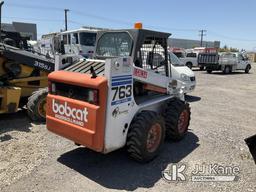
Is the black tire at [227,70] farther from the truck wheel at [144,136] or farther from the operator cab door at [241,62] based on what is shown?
the truck wheel at [144,136]

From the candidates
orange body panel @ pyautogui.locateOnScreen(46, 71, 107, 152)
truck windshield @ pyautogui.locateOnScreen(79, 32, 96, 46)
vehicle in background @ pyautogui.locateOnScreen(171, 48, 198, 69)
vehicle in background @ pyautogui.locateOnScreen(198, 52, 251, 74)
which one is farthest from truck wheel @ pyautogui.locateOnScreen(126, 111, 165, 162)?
vehicle in background @ pyautogui.locateOnScreen(171, 48, 198, 69)

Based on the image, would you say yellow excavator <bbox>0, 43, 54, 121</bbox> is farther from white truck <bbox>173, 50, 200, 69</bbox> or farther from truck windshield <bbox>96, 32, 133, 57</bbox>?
white truck <bbox>173, 50, 200, 69</bbox>

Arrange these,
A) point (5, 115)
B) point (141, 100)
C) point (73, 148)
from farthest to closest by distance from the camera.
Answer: point (5, 115) → point (73, 148) → point (141, 100)

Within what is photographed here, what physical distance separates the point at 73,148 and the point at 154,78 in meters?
2.12

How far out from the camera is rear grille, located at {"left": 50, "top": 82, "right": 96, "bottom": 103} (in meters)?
4.62

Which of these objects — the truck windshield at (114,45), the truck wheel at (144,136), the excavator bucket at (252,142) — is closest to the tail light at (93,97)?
the truck wheel at (144,136)

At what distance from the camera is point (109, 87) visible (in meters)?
4.37

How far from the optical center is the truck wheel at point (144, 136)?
4.81m

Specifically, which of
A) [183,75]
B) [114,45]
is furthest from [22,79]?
[183,75]

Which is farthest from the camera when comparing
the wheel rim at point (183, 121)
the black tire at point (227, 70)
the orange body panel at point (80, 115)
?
the black tire at point (227, 70)

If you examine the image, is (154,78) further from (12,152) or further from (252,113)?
(252,113)

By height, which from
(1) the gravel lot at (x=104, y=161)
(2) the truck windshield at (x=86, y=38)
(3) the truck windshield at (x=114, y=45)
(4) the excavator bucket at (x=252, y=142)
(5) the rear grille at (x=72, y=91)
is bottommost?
(1) the gravel lot at (x=104, y=161)

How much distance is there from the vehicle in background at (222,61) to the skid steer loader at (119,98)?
19.8 metres

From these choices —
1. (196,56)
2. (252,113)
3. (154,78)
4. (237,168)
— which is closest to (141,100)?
(154,78)
